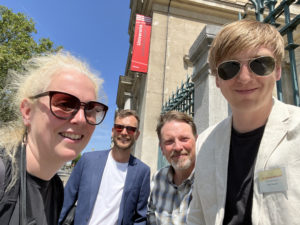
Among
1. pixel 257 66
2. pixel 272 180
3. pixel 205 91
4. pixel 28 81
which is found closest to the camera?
pixel 272 180

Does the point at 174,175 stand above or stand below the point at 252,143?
below

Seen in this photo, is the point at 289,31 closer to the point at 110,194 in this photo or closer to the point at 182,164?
the point at 182,164

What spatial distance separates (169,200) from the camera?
2014 mm

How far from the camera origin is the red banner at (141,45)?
30.7 ft

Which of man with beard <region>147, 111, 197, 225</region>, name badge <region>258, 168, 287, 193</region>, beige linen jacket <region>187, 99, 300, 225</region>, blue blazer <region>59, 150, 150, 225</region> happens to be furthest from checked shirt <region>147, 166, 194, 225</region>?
name badge <region>258, 168, 287, 193</region>

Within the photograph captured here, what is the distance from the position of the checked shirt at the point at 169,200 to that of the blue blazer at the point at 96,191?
372mm

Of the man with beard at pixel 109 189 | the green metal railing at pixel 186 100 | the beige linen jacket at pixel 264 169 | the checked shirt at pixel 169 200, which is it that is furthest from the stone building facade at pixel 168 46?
the beige linen jacket at pixel 264 169

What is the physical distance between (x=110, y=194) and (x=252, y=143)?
79.3 inches

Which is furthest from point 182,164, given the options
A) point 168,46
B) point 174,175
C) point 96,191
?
point 168,46

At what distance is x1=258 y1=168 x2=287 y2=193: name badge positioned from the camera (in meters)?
0.97

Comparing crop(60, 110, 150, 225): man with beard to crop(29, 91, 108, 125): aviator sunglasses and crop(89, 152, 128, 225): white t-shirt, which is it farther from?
crop(29, 91, 108, 125): aviator sunglasses

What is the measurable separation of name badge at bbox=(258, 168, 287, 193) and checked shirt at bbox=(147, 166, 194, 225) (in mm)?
994

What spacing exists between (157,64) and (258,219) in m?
8.73

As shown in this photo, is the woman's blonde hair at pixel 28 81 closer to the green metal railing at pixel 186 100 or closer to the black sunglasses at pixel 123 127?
the black sunglasses at pixel 123 127
